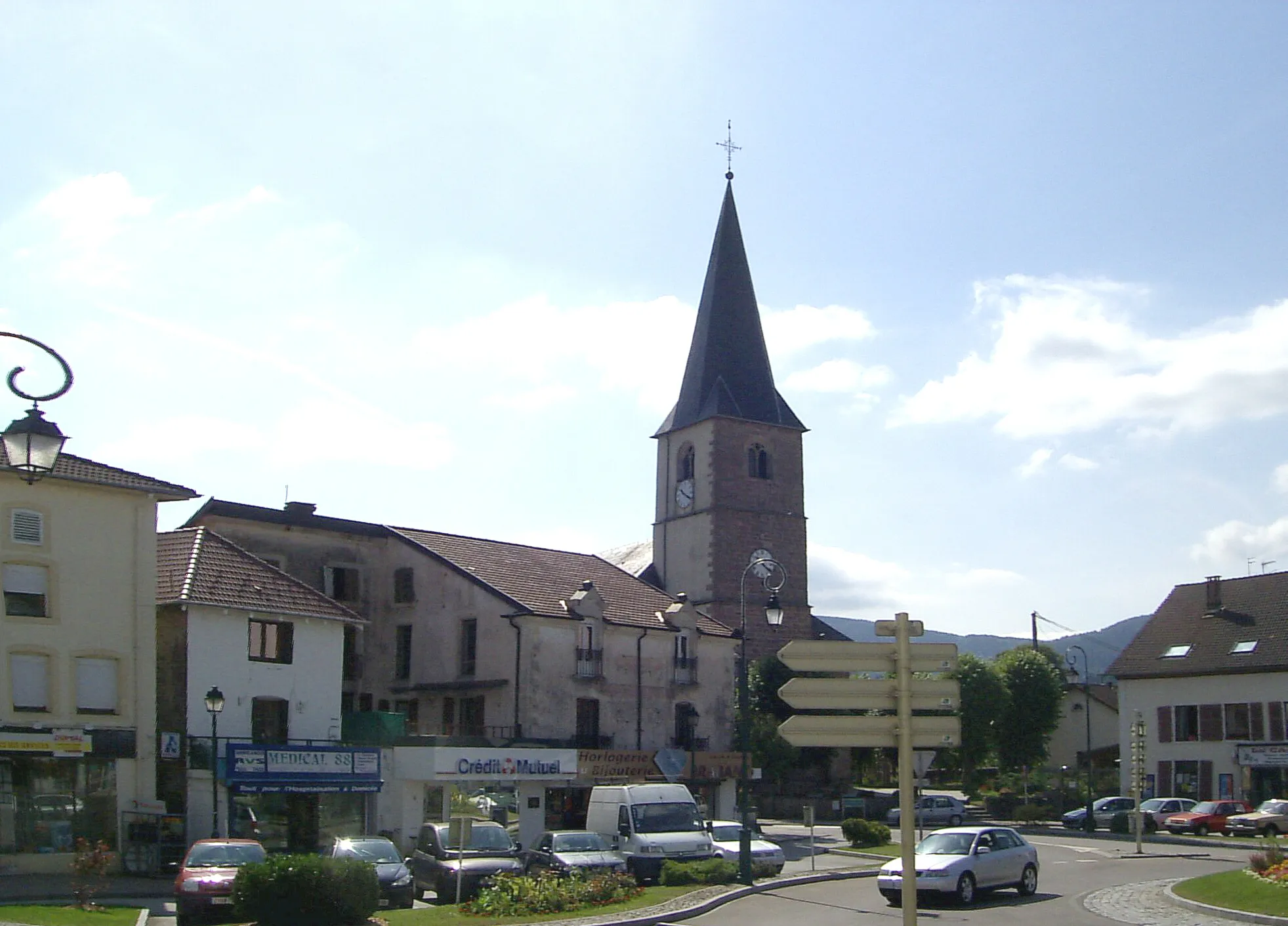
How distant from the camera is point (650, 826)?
30.9 metres

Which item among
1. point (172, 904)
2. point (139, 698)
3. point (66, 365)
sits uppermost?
point (66, 365)

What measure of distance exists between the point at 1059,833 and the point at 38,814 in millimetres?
35108

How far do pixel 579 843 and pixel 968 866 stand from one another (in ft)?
28.1

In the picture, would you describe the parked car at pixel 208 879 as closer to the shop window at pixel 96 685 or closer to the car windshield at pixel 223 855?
the car windshield at pixel 223 855

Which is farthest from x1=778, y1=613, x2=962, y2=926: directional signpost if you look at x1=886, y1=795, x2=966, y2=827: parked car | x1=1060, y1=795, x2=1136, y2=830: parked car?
x1=1060, y1=795, x2=1136, y2=830: parked car

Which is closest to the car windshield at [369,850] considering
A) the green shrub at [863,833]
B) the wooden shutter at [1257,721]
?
the green shrub at [863,833]

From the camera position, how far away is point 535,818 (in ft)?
138

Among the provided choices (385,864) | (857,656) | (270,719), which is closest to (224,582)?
(270,719)

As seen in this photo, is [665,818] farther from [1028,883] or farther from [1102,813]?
[1102,813]

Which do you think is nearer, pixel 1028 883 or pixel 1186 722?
pixel 1028 883

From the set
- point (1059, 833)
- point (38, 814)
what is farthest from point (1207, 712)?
point (38, 814)

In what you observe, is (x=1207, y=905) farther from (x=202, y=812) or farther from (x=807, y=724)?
(x=202, y=812)

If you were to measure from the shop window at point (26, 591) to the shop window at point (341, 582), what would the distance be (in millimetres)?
16787

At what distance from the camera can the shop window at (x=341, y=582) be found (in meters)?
49.2
